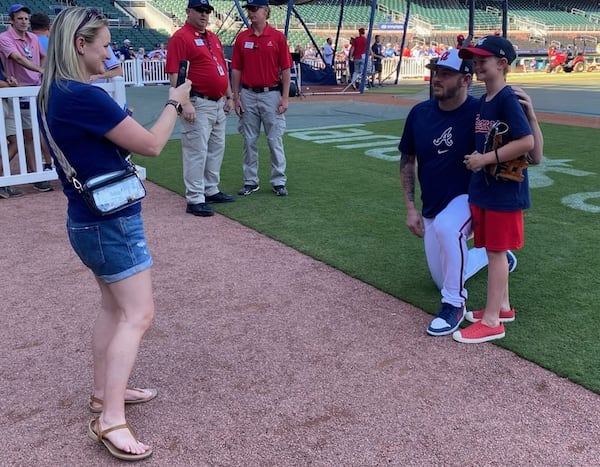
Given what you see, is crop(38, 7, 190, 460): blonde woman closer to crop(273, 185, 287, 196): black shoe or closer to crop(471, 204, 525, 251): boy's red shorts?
crop(471, 204, 525, 251): boy's red shorts

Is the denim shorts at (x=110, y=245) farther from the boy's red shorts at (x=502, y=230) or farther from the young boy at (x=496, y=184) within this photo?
the boy's red shorts at (x=502, y=230)

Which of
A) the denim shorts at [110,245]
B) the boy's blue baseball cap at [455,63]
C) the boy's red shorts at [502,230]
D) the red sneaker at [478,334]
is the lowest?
the red sneaker at [478,334]

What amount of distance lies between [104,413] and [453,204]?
7.53ft

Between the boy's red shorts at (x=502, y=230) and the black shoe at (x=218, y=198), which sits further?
the black shoe at (x=218, y=198)

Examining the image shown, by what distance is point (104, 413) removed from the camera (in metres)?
2.49

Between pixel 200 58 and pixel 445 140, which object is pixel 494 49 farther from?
pixel 200 58

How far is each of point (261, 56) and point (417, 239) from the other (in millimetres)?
2691

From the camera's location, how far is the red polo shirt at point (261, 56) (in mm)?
6480

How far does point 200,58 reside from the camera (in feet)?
19.2

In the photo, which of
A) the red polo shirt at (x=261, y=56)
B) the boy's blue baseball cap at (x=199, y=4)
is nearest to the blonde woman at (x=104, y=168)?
the boy's blue baseball cap at (x=199, y=4)

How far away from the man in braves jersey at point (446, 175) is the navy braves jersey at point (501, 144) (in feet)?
0.73

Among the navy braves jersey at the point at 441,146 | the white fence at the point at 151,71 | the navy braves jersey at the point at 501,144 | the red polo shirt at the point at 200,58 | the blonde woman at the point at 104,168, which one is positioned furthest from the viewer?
the white fence at the point at 151,71

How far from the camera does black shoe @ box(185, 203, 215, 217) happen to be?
6.03 meters

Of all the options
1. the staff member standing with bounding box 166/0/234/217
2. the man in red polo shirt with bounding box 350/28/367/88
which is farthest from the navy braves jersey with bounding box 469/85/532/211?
the man in red polo shirt with bounding box 350/28/367/88
